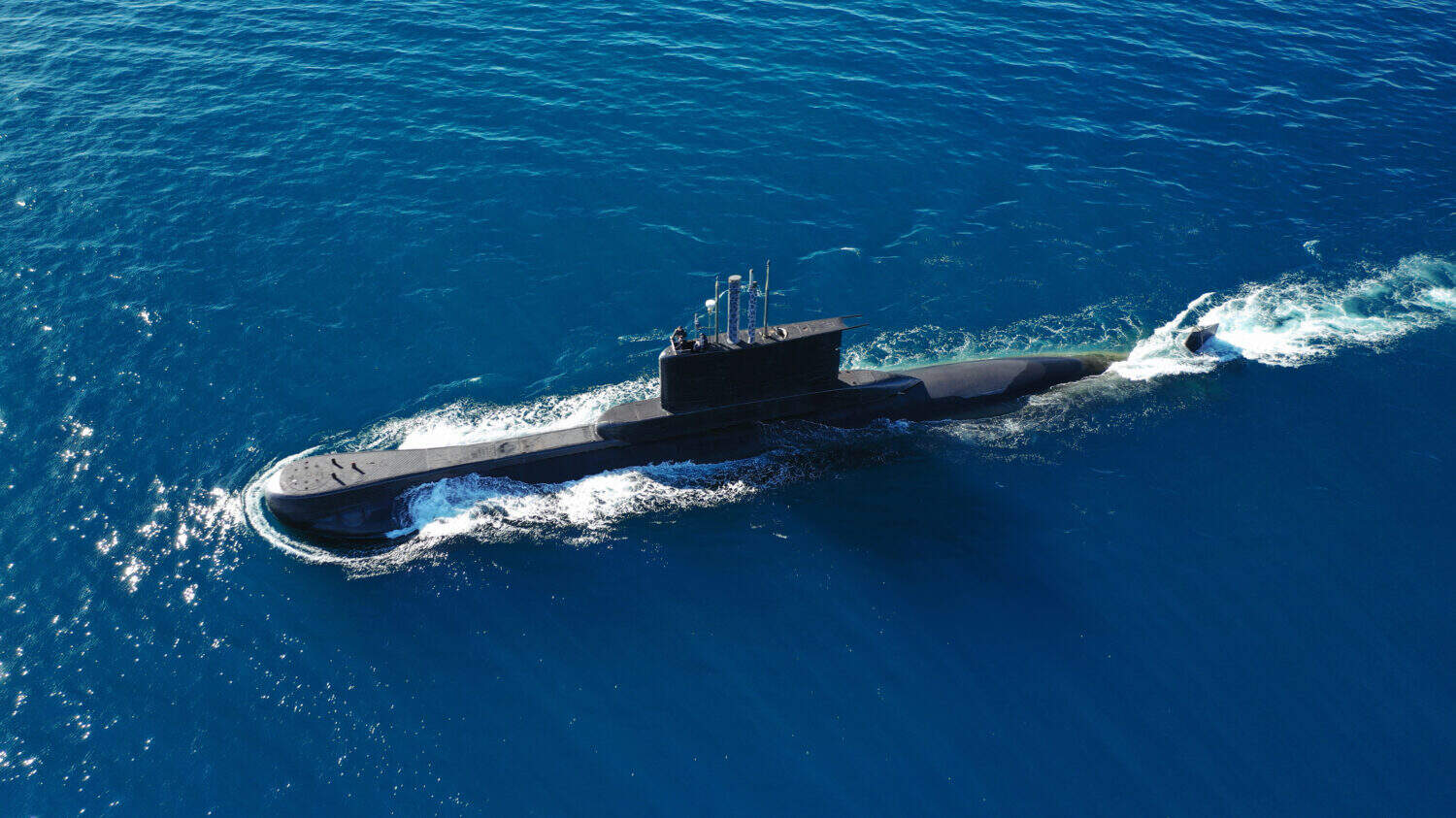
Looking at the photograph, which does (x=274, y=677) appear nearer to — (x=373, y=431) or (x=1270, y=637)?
Answer: (x=373, y=431)

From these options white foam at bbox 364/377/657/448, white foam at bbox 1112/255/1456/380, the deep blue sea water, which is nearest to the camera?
the deep blue sea water

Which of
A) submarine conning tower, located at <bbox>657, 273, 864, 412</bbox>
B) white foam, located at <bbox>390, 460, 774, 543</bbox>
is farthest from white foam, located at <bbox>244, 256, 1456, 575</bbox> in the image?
submarine conning tower, located at <bbox>657, 273, 864, 412</bbox>

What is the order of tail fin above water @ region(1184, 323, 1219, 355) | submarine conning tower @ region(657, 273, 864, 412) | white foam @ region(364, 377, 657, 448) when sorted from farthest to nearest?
tail fin above water @ region(1184, 323, 1219, 355), white foam @ region(364, 377, 657, 448), submarine conning tower @ region(657, 273, 864, 412)

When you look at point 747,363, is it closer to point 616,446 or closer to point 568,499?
point 616,446

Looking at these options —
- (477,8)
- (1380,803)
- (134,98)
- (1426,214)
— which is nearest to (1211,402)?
(1380,803)

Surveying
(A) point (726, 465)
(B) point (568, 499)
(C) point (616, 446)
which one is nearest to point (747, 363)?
(A) point (726, 465)

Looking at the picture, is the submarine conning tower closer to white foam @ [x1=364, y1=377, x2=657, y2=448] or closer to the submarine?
the submarine

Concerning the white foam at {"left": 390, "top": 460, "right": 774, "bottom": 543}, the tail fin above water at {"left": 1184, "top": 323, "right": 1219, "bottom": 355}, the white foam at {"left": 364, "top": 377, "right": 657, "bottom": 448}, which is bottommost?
the white foam at {"left": 390, "top": 460, "right": 774, "bottom": 543}
